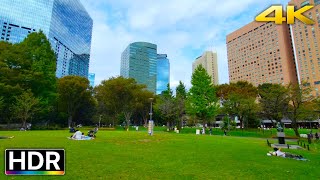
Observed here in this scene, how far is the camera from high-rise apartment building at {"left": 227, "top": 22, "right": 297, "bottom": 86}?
14075cm

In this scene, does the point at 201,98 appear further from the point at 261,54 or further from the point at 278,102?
the point at 261,54

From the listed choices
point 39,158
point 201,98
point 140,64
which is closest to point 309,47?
point 201,98

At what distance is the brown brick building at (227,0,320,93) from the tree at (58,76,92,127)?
11204 centimetres

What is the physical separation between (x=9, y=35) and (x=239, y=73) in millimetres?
152868

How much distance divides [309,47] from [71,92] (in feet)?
434

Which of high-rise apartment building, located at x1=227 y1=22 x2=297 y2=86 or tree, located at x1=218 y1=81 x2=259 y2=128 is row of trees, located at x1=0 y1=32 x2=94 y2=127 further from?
high-rise apartment building, located at x1=227 y1=22 x2=297 y2=86

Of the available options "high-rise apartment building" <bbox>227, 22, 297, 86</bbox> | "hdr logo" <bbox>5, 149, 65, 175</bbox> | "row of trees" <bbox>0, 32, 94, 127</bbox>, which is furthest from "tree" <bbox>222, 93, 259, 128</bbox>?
"high-rise apartment building" <bbox>227, 22, 297, 86</bbox>

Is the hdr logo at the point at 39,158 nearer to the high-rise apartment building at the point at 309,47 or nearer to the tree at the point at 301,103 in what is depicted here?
the tree at the point at 301,103

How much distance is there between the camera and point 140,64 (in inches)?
7426

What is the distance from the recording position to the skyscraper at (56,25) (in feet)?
402

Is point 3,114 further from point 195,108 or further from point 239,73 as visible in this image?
point 239,73

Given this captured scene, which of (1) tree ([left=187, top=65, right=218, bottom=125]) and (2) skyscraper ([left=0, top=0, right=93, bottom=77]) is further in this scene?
(2) skyscraper ([left=0, top=0, right=93, bottom=77])

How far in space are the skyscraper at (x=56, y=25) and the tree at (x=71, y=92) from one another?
77.1 m

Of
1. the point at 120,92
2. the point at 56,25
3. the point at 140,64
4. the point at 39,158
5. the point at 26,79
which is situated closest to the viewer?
the point at 39,158
